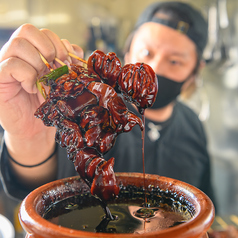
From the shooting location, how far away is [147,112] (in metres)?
2.56

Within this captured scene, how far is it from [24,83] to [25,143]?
374 millimetres

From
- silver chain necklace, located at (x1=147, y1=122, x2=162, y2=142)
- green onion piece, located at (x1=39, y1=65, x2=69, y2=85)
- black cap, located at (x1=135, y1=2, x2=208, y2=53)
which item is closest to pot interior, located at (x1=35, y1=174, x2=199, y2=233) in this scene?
green onion piece, located at (x1=39, y1=65, x2=69, y2=85)

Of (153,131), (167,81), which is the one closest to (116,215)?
(167,81)

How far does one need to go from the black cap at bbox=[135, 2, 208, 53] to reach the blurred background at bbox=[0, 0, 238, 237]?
0.94 meters

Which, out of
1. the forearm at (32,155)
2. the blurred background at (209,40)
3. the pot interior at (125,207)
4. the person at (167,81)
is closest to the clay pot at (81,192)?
the pot interior at (125,207)

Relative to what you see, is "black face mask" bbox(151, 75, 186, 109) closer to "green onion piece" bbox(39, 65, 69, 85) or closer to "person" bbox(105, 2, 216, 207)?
"person" bbox(105, 2, 216, 207)

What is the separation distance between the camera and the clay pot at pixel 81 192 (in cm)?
56

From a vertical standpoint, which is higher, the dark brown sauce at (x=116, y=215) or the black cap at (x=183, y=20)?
the black cap at (x=183, y=20)

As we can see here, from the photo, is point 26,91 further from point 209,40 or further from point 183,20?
point 209,40

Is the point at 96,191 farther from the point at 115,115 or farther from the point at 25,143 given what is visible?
the point at 25,143

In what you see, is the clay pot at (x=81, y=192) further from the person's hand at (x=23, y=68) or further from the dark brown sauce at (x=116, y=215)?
the person's hand at (x=23, y=68)

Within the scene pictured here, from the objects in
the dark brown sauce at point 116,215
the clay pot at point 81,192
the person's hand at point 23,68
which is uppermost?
the person's hand at point 23,68

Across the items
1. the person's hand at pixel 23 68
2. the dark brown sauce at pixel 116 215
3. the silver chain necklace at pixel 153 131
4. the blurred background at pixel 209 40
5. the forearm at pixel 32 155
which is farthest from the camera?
the blurred background at pixel 209 40

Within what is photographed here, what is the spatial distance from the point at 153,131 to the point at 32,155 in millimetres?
1367
